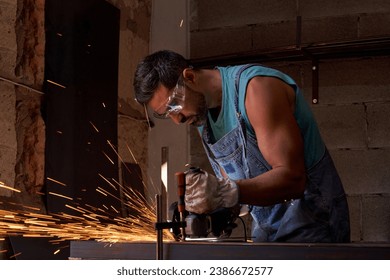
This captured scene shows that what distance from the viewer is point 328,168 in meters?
2.34

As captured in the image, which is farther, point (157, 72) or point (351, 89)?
point (351, 89)

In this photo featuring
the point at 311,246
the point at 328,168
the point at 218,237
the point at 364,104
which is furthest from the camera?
the point at 364,104

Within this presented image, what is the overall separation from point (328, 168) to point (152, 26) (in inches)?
88.3

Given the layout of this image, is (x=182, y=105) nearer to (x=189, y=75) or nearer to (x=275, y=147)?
(x=189, y=75)

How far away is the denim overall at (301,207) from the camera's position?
225 centimetres

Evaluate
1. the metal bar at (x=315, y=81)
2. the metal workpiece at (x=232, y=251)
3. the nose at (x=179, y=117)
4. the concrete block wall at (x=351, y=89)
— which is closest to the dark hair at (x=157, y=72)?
the nose at (x=179, y=117)

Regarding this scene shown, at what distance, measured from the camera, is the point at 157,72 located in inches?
93.3

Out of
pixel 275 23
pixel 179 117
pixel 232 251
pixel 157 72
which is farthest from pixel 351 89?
pixel 232 251

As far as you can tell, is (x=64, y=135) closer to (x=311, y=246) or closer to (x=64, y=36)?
(x=64, y=36)

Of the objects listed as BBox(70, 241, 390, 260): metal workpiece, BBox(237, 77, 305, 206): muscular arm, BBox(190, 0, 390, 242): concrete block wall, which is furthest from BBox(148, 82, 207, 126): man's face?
BBox(190, 0, 390, 242): concrete block wall

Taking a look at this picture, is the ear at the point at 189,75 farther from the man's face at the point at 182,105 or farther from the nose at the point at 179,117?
the nose at the point at 179,117

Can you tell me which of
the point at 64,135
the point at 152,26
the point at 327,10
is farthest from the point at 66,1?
the point at 327,10

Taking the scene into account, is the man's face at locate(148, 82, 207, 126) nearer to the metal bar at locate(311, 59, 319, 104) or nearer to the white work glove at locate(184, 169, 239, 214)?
the white work glove at locate(184, 169, 239, 214)

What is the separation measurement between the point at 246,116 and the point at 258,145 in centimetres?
12
